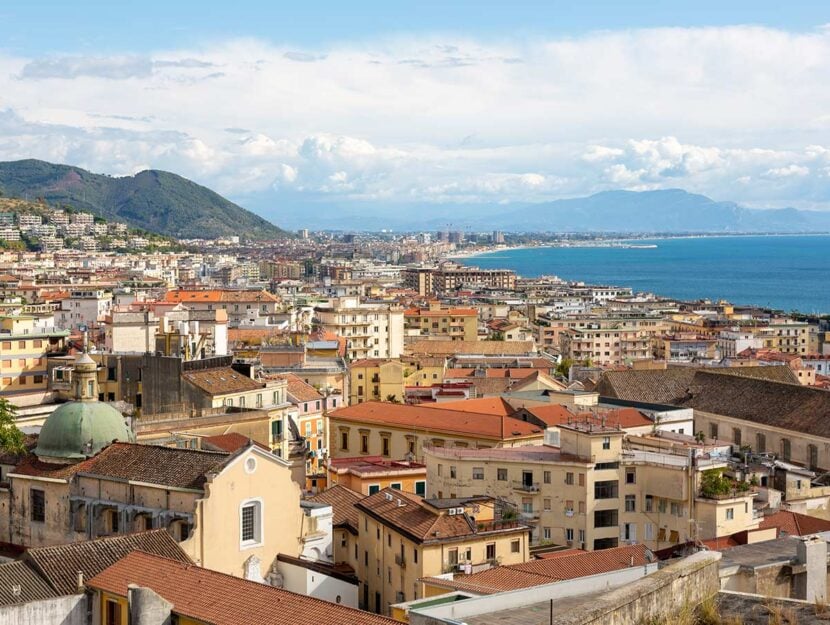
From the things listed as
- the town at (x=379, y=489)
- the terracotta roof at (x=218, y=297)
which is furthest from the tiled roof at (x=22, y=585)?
the terracotta roof at (x=218, y=297)

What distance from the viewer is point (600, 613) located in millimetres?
14422

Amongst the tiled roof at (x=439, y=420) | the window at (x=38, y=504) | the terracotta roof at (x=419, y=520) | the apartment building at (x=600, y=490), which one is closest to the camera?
the terracotta roof at (x=419, y=520)

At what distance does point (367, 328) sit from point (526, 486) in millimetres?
62727

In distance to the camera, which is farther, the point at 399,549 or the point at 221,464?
the point at 399,549

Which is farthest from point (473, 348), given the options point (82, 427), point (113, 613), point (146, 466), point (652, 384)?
point (113, 613)

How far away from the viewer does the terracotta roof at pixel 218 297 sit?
121938 mm

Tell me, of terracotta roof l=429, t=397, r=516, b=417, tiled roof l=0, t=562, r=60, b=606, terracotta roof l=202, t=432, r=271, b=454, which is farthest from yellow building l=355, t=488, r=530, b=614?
terracotta roof l=429, t=397, r=516, b=417

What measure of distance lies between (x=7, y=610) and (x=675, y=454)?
76.3ft

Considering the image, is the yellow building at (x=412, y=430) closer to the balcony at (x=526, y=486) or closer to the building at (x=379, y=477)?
the building at (x=379, y=477)

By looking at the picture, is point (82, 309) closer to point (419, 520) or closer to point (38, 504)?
point (38, 504)

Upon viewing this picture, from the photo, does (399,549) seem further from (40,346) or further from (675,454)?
(40,346)

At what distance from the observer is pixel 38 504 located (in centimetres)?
3009

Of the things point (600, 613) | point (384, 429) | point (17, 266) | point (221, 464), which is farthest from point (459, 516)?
point (17, 266)

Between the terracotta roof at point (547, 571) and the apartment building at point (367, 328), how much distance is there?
70.3 m
